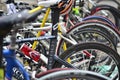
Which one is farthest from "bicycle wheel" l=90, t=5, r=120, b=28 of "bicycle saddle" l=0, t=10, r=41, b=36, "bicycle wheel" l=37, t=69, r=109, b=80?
"bicycle saddle" l=0, t=10, r=41, b=36

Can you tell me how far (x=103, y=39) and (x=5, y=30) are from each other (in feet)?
8.58

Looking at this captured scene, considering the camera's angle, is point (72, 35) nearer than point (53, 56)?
No

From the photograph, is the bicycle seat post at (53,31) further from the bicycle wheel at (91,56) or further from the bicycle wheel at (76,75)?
the bicycle wheel at (76,75)

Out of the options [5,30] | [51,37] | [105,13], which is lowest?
[105,13]

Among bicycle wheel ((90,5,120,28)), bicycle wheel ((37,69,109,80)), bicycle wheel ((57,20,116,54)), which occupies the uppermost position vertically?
bicycle wheel ((37,69,109,80))

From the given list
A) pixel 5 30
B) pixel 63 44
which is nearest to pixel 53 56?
pixel 63 44

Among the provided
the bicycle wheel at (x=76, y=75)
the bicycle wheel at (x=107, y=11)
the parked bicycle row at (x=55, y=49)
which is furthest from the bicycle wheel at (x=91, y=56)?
the bicycle wheel at (x=107, y=11)

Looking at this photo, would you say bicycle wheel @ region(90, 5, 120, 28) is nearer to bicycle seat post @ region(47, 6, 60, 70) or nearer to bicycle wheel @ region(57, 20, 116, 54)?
bicycle wheel @ region(57, 20, 116, 54)

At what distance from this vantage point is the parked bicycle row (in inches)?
98.1

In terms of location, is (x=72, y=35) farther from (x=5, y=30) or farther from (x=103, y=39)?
(x=5, y=30)

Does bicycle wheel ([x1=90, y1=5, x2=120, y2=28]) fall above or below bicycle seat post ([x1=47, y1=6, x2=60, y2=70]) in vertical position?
below

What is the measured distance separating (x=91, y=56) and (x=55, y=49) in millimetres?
446

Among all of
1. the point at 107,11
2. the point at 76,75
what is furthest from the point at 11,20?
the point at 107,11

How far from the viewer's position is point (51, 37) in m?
3.71
